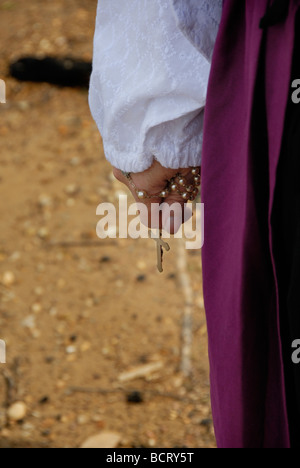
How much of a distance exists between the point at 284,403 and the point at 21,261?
204cm

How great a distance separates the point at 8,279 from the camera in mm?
2762

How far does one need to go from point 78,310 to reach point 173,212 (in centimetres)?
140

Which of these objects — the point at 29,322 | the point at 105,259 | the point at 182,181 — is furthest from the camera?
the point at 105,259

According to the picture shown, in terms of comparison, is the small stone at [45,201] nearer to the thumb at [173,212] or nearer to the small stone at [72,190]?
the small stone at [72,190]

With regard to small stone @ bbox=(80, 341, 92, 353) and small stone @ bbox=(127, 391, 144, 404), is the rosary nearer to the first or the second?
small stone @ bbox=(127, 391, 144, 404)

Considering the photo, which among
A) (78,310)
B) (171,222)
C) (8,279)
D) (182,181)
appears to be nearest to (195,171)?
(182,181)

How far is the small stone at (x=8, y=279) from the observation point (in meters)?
2.74

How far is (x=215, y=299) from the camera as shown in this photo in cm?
108

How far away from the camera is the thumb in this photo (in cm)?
124

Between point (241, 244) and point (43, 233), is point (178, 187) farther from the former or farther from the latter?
point (43, 233)

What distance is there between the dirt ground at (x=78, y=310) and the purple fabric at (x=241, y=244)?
99 centimetres
